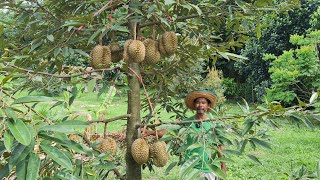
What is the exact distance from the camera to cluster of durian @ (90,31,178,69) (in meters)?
1.32

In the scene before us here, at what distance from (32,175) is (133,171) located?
0.82 metres

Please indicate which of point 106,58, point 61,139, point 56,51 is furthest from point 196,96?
point 61,139

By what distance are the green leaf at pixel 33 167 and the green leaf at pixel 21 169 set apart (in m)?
0.02

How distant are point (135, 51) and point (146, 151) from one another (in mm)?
353

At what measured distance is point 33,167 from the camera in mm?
696

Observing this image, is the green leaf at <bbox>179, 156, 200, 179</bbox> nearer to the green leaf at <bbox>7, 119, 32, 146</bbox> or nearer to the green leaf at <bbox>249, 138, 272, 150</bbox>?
the green leaf at <bbox>249, 138, 272, 150</bbox>

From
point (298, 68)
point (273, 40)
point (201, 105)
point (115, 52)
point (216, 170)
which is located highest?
point (273, 40)

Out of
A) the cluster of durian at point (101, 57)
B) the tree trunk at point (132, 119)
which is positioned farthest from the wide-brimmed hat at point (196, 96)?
the cluster of durian at point (101, 57)

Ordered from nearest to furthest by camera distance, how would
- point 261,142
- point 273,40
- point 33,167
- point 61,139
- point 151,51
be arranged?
point 33,167
point 61,139
point 261,142
point 151,51
point 273,40

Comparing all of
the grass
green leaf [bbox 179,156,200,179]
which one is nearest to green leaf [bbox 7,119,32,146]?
green leaf [bbox 179,156,200,179]

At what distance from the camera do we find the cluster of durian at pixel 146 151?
1285 mm

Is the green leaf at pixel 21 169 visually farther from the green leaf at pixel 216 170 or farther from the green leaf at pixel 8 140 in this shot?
the green leaf at pixel 216 170

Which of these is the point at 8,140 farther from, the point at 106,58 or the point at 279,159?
the point at 279,159

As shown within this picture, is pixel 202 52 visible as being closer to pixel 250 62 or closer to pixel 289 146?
pixel 289 146
